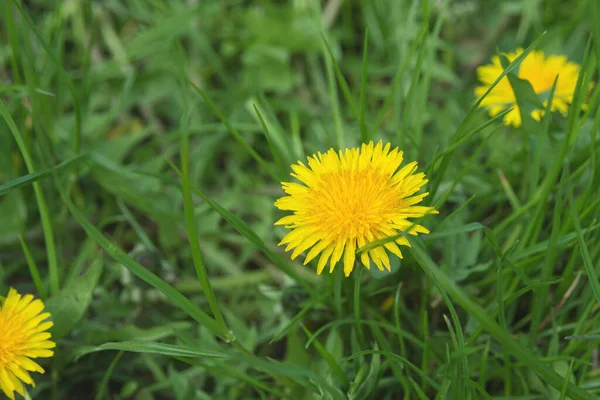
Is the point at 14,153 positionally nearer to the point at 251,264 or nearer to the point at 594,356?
the point at 251,264

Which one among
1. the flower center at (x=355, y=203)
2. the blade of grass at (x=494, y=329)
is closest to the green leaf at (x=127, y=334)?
A: the flower center at (x=355, y=203)

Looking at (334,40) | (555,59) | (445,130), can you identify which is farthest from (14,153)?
(555,59)

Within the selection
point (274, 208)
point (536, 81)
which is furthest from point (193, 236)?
point (536, 81)

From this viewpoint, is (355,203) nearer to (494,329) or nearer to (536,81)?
(494,329)

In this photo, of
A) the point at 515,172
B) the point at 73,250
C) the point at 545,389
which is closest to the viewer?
the point at 545,389

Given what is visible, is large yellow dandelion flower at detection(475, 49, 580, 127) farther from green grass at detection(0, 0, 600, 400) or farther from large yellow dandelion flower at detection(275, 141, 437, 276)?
large yellow dandelion flower at detection(275, 141, 437, 276)
